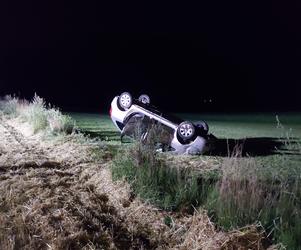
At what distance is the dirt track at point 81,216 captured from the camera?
18.6ft

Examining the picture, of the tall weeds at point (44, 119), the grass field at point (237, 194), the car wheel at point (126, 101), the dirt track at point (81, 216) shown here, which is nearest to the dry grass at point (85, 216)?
the dirt track at point (81, 216)

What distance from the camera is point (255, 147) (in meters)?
13.0

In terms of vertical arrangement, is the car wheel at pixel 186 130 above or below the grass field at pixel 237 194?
above

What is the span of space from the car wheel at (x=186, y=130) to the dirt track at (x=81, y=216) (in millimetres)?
2400

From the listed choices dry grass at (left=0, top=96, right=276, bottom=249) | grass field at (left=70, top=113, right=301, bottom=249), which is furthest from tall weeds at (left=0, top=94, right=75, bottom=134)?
grass field at (left=70, top=113, right=301, bottom=249)

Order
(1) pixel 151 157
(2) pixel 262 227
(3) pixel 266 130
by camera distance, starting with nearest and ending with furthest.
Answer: (2) pixel 262 227
(1) pixel 151 157
(3) pixel 266 130

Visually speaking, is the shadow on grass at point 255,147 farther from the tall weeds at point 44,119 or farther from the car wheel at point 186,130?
the tall weeds at point 44,119

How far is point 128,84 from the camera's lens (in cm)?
4703

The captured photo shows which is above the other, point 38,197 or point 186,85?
point 186,85

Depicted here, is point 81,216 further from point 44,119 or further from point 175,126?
point 44,119

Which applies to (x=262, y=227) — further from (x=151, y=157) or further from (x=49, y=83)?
(x=49, y=83)

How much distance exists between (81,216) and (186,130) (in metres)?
4.90

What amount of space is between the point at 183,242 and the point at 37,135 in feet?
25.3

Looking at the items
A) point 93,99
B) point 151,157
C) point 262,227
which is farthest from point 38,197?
point 93,99
